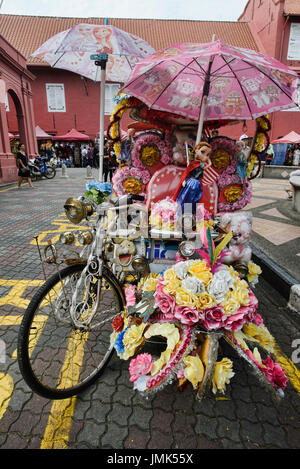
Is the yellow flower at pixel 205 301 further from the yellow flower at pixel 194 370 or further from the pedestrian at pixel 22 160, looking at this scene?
the pedestrian at pixel 22 160

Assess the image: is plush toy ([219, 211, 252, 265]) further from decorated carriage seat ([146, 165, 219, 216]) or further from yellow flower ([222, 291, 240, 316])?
decorated carriage seat ([146, 165, 219, 216])

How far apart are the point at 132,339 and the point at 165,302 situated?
393mm

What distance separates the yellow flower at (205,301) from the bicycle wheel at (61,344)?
723mm

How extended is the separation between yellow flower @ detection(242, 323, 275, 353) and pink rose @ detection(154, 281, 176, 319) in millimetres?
646

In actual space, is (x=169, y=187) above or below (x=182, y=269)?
above

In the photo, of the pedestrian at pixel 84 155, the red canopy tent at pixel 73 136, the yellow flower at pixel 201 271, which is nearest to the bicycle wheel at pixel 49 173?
the red canopy tent at pixel 73 136

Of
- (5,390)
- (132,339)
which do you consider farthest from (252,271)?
(5,390)

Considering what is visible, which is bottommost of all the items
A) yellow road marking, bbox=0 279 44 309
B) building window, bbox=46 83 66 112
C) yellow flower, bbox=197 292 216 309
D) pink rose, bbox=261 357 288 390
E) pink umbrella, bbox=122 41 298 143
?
yellow road marking, bbox=0 279 44 309

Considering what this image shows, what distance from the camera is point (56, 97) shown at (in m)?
25.4

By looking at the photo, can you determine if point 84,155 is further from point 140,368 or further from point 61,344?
point 140,368

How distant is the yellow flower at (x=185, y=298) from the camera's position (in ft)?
6.09

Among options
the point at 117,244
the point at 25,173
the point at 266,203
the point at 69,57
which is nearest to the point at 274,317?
the point at 117,244

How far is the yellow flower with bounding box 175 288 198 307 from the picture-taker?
1855 mm

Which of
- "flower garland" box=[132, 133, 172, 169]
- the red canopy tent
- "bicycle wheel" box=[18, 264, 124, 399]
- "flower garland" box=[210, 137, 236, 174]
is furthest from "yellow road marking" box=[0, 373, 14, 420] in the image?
the red canopy tent
